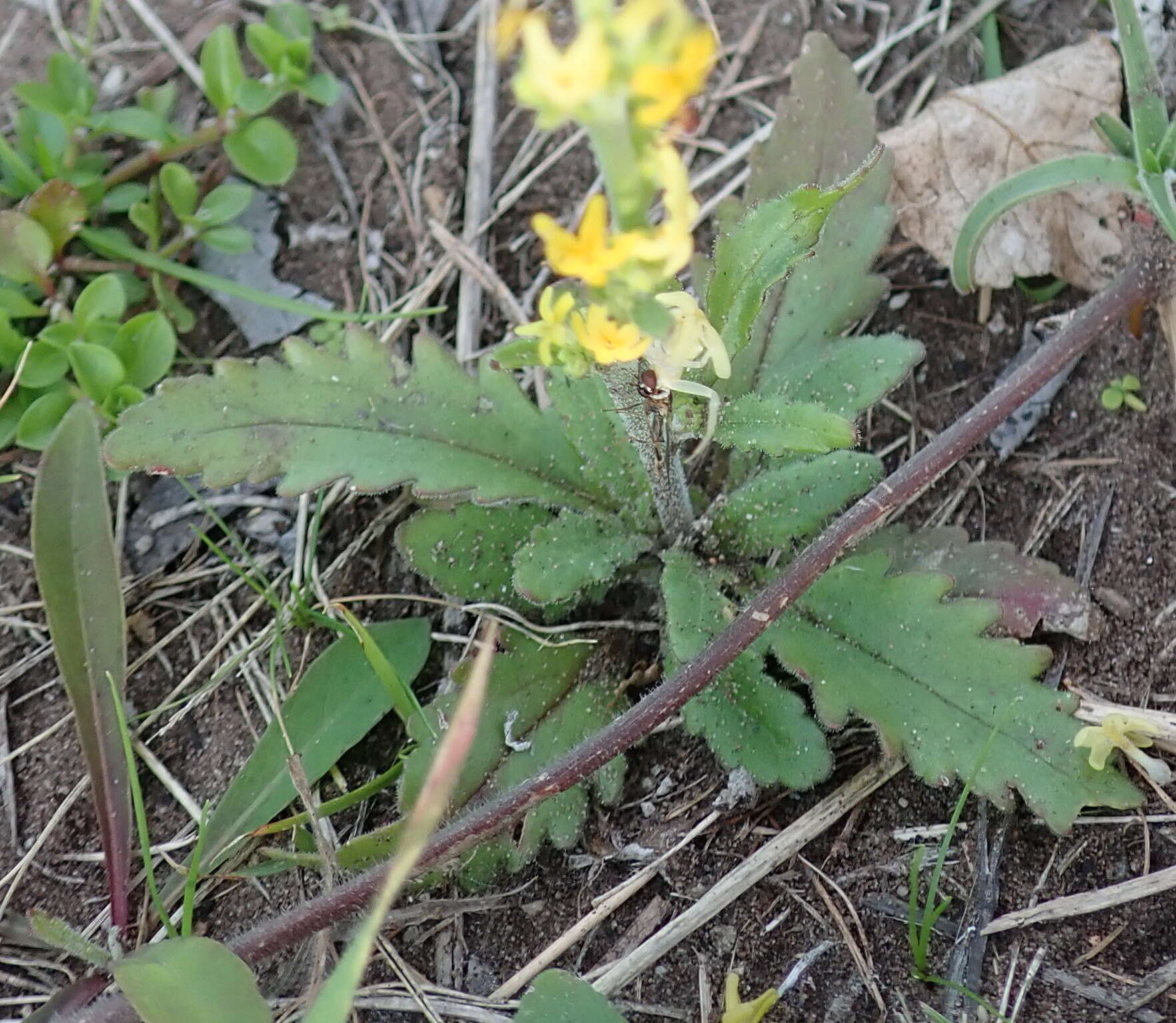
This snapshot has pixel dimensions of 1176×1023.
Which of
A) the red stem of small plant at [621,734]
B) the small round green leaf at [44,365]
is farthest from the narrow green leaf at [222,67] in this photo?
the red stem of small plant at [621,734]

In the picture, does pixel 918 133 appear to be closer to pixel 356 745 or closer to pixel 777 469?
pixel 777 469

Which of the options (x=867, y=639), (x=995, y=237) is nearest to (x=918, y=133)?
(x=995, y=237)

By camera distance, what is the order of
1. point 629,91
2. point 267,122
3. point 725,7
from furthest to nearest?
1. point 725,7
2. point 267,122
3. point 629,91

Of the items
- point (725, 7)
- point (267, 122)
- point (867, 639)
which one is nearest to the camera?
point (867, 639)

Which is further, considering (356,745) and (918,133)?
(918,133)

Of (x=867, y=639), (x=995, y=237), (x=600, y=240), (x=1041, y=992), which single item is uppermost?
(x=600, y=240)

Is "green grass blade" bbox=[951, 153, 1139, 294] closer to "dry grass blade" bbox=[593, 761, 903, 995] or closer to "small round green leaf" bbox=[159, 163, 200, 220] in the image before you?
"dry grass blade" bbox=[593, 761, 903, 995]

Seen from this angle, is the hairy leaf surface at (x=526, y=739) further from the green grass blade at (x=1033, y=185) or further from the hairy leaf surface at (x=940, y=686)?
the green grass blade at (x=1033, y=185)

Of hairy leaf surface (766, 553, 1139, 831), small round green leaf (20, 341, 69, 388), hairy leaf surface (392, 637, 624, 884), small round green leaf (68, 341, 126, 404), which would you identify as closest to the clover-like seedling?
hairy leaf surface (766, 553, 1139, 831)
